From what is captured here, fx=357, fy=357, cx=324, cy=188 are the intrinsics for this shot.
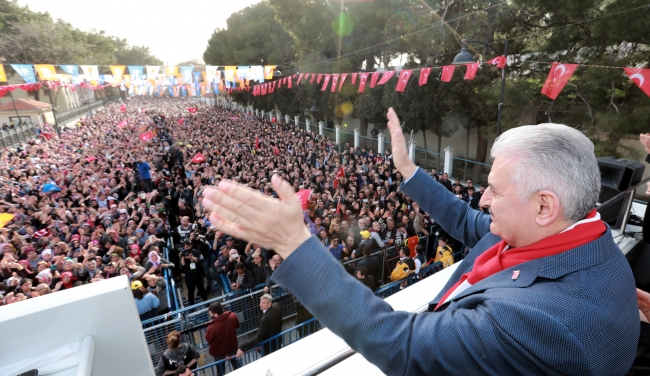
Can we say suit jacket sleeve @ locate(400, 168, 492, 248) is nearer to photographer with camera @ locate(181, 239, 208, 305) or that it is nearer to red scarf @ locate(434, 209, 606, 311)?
red scarf @ locate(434, 209, 606, 311)

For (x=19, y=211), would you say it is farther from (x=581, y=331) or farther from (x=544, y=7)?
(x=544, y=7)

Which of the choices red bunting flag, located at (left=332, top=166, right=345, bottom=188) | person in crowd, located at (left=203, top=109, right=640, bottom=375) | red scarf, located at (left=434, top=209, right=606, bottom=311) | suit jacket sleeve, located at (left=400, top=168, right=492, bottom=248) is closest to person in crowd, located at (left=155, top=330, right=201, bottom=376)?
suit jacket sleeve, located at (left=400, top=168, right=492, bottom=248)

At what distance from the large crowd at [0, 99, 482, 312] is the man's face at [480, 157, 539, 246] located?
65.2 inches

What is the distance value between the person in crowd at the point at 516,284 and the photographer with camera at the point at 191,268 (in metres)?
5.91

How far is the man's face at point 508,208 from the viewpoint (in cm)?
92

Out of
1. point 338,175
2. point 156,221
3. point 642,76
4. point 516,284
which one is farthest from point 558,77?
point 156,221

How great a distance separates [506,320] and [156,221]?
26.3 feet

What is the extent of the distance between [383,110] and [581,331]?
18362 millimetres

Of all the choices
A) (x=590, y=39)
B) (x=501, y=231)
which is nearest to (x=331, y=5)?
(x=590, y=39)

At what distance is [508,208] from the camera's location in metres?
0.94

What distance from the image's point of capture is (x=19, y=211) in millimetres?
8406

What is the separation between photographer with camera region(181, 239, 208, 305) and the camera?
247 inches

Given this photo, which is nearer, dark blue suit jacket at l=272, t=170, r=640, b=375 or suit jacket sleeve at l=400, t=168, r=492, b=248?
dark blue suit jacket at l=272, t=170, r=640, b=375

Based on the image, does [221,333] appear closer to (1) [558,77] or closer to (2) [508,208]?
(2) [508,208]
